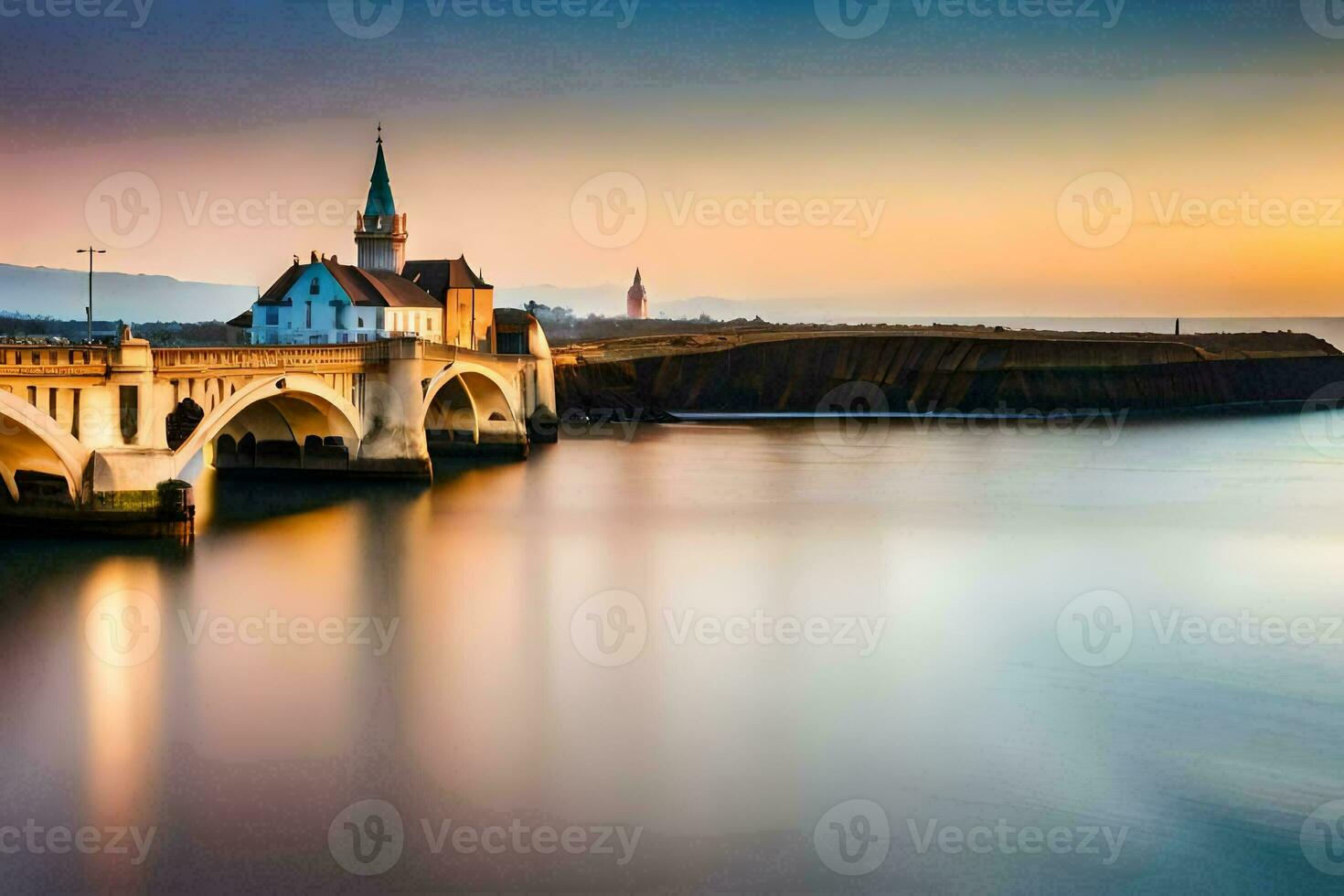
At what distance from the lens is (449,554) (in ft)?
123

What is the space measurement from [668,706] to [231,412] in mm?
20254

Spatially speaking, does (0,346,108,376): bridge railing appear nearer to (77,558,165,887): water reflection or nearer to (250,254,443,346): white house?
(77,558,165,887): water reflection

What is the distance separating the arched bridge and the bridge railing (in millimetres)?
28

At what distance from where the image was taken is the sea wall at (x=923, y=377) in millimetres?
109306

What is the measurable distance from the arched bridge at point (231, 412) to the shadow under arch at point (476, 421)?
6 centimetres

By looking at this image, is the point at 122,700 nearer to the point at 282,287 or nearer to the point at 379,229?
the point at 282,287

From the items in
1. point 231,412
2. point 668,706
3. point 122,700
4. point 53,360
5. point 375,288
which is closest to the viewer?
point 122,700

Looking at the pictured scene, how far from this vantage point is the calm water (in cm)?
1612

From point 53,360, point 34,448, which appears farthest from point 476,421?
point 53,360

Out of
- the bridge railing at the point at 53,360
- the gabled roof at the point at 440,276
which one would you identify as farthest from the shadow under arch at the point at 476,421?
the bridge railing at the point at 53,360

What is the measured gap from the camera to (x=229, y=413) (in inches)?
1485

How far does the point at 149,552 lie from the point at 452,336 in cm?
4696

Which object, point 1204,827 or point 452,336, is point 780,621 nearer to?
point 1204,827

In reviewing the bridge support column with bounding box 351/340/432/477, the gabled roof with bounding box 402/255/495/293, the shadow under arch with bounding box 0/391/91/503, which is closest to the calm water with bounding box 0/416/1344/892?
the shadow under arch with bounding box 0/391/91/503
